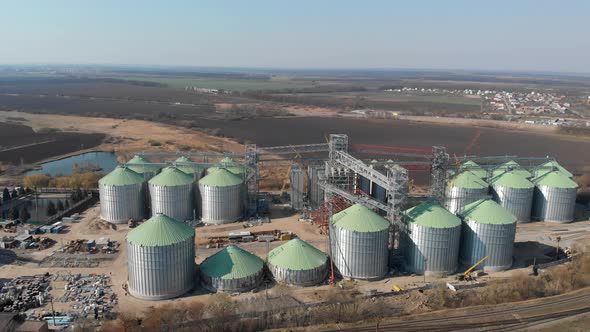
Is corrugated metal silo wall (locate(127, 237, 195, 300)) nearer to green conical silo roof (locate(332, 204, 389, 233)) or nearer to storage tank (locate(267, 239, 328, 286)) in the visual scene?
storage tank (locate(267, 239, 328, 286))

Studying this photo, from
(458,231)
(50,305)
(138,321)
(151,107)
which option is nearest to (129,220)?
(50,305)

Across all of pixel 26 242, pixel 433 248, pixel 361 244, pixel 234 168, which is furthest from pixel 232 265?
pixel 26 242

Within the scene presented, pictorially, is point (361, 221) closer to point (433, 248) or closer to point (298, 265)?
point (298, 265)

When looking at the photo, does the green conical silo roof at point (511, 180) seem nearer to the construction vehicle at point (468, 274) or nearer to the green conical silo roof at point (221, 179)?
the construction vehicle at point (468, 274)

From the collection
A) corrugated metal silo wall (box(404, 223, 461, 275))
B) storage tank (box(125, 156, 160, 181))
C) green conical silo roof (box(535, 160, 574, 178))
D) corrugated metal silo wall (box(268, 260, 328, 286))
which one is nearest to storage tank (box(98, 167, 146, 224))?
storage tank (box(125, 156, 160, 181))

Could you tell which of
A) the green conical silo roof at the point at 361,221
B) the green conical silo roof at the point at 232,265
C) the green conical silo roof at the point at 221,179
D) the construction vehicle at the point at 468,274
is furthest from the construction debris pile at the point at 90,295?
the construction vehicle at the point at 468,274

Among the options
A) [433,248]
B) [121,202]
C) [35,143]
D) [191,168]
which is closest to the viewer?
[433,248]

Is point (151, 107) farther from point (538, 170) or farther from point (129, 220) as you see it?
point (538, 170)
